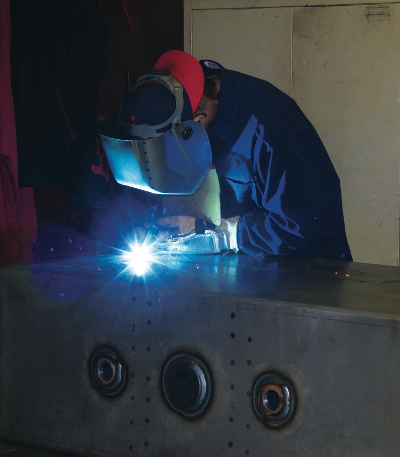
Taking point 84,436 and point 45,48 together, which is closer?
point 84,436

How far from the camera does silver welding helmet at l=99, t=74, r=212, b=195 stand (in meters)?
1.37

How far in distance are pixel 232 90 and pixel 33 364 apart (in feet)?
3.34

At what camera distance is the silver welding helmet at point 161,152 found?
1370 millimetres

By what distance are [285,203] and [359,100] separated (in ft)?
3.71

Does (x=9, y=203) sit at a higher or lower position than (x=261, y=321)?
higher

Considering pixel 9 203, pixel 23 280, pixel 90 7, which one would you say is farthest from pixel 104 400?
pixel 90 7

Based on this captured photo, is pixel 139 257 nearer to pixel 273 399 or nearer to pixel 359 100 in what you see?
pixel 273 399

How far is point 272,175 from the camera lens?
1.64 m

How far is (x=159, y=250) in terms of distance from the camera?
1617mm

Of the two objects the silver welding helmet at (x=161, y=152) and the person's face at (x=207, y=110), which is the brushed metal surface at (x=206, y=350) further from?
the person's face at (x=207, y=110)

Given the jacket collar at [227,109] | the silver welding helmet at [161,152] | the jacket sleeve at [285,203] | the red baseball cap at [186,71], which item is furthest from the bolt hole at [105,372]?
the jacket collar at [227,109]

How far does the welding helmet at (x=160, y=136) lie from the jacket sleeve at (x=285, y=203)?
26cm

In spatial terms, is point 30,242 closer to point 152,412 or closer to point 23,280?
point 23,280

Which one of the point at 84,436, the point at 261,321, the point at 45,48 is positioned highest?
the point at 45,48
